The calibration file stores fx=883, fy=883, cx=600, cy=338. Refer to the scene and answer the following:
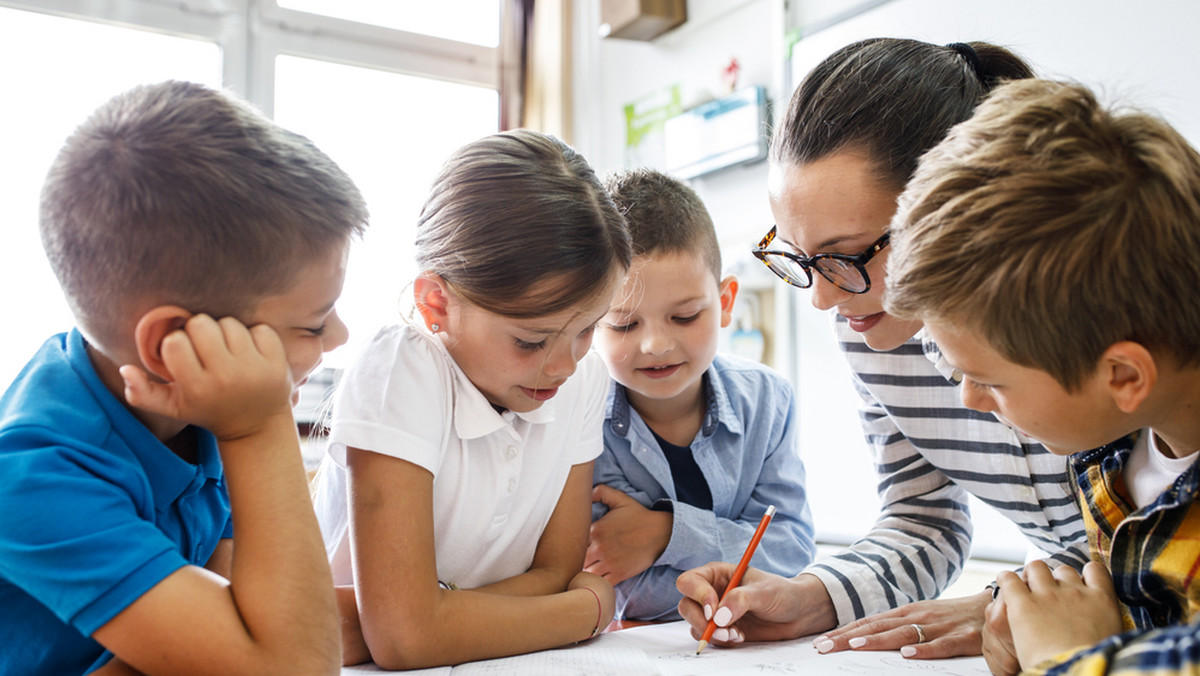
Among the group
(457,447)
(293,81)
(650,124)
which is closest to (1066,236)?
(457,447)

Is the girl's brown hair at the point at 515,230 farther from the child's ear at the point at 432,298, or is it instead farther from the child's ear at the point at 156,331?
the child's ear at the point at 156,331

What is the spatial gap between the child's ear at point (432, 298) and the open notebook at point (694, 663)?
388 millimetres

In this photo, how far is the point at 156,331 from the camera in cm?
69

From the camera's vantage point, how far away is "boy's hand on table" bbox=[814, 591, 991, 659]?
33.5 inches

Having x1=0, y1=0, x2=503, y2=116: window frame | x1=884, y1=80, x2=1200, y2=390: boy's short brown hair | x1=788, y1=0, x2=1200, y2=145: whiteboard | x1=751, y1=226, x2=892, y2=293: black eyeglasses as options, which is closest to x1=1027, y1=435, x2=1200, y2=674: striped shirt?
x1=884, y1=80, x2=1200, y2=390: boy's short brown hair

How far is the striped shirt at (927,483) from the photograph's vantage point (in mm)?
1030

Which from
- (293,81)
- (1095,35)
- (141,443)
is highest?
(293,81)

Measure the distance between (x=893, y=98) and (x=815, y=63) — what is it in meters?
1.33

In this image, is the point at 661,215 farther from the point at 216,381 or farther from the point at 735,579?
the point at 216,381

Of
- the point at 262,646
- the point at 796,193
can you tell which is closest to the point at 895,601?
the point at 796,193

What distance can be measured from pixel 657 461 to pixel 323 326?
A: 619 mm

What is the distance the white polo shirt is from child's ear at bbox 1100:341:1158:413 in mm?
616

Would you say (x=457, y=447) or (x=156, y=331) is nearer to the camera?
(x=156, y=331)

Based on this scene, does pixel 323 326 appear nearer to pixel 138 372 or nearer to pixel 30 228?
pixel 138 372
